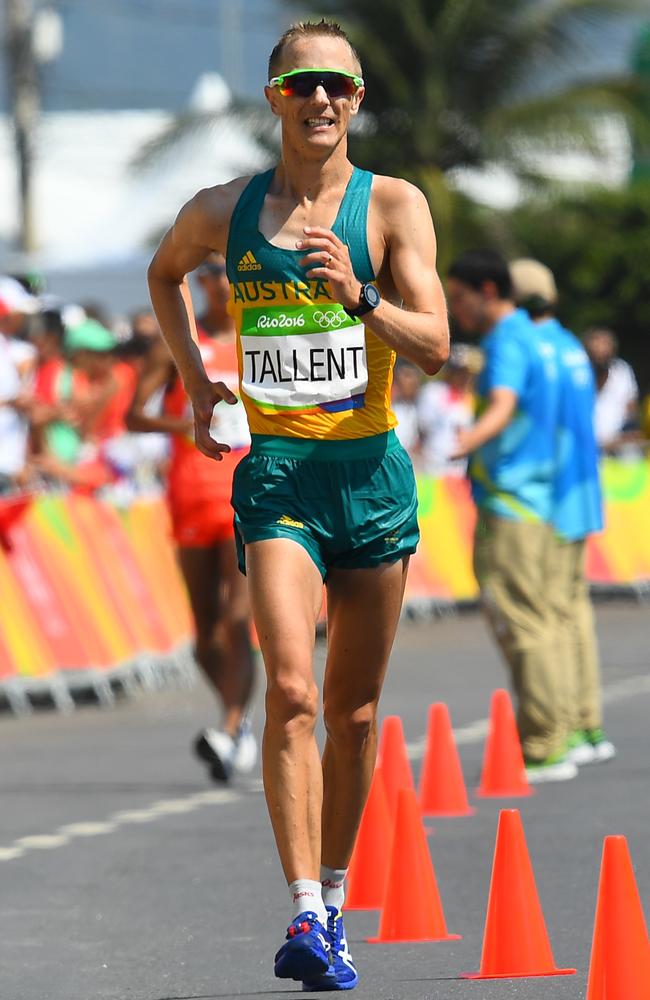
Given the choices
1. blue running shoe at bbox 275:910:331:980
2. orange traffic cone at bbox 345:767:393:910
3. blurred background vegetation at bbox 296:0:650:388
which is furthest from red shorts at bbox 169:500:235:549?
blurred background vegetation at bbox 296:0:650:388

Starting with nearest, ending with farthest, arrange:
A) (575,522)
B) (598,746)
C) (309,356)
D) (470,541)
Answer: (309,356), (575,522), (598,746), (470,541)

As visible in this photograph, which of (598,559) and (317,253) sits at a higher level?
(317,253)

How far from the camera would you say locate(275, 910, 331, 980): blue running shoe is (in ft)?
17.5

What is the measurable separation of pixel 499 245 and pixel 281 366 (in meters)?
29.7

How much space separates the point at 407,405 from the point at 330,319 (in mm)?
15353

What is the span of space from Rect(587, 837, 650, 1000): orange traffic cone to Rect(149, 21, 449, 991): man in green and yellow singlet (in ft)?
2.11

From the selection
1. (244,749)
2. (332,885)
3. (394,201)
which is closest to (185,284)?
(394,201)

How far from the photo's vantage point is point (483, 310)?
10242 millimetres

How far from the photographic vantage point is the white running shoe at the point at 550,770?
392 inches

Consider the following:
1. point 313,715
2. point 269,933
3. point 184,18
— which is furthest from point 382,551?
point 184,18

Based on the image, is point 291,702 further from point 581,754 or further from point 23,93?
point 23,93

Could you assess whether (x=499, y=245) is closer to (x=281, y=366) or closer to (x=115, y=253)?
(x=115, y=253)

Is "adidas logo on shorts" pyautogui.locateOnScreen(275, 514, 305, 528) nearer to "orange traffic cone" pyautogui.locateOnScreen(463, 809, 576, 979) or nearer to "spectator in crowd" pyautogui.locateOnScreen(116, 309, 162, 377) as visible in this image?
"orange traffic cone" pyautogui.locateOnScreen(463, 809, 576, 979)

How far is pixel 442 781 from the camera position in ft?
29.7
